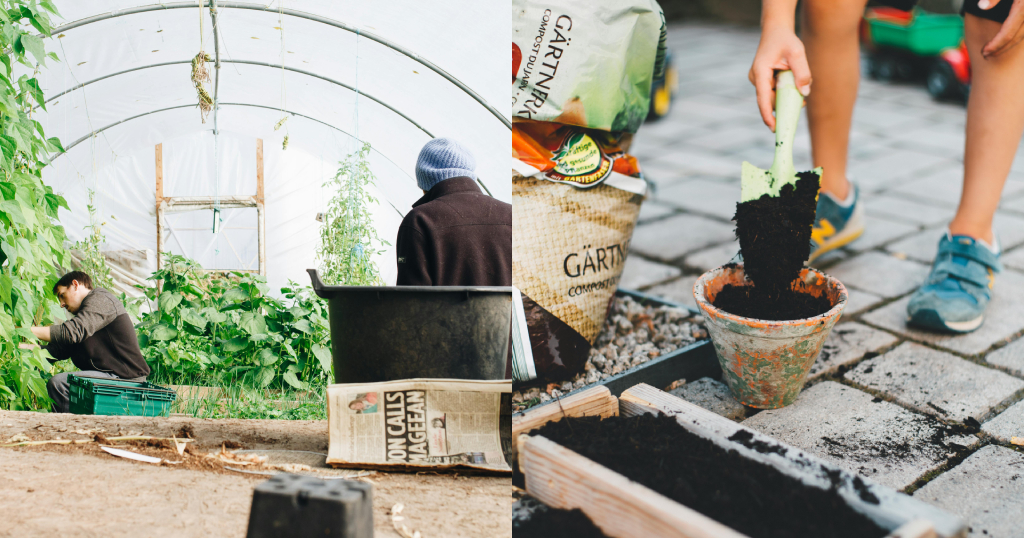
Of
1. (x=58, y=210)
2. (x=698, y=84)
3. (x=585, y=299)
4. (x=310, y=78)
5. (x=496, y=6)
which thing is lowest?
(x=585, y=299)

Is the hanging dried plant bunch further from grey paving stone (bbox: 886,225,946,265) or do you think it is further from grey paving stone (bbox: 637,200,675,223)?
grey paving stone (bbox: 886,225,946,265)

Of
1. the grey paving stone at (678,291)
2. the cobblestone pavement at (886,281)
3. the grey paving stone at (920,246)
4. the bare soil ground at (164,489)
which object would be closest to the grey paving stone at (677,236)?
the cobblestone pavement at (886,281)

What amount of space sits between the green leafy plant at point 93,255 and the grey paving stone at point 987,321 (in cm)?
235

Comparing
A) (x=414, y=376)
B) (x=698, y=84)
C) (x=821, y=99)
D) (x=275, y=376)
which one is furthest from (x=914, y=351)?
(x=698, y=84)

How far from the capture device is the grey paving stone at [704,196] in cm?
349

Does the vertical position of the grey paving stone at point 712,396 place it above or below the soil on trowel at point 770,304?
below

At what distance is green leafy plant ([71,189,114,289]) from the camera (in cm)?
199

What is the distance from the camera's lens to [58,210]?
200cm

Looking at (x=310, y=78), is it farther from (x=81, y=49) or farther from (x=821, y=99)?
(x=821, y=99)

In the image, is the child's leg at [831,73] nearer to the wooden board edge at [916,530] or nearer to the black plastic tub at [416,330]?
the black plastic tub at [416,330]

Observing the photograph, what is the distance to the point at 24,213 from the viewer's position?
6.45ft

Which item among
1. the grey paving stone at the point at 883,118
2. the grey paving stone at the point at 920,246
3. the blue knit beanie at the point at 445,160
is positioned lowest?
the grey paving stone at the point at 920,246

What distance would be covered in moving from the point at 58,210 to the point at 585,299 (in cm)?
148

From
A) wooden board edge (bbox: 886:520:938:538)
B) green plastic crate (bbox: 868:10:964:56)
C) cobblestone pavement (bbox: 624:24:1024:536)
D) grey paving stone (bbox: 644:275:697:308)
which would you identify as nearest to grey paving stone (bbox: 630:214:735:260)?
→ cobblestone pavement (bbox: 624:24:1024:536)
